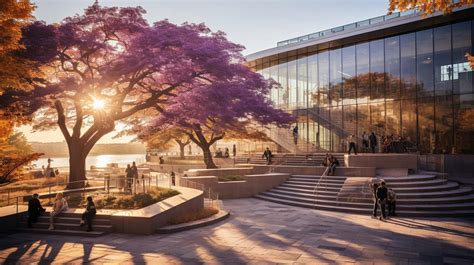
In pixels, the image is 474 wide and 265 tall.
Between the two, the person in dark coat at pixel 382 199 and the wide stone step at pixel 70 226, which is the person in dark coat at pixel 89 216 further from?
the person in dark coat at pixel 382 199

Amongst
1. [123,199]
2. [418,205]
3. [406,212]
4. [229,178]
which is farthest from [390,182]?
[123,199]

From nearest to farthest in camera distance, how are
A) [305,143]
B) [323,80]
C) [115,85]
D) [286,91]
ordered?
1. [115,85]
2. [305,143]
3. [323,80]
4. [286,91]

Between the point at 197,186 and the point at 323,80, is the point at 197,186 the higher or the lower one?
the lower one

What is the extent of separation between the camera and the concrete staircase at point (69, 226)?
527 inches

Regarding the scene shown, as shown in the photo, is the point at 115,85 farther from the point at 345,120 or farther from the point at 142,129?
the point at 345,120

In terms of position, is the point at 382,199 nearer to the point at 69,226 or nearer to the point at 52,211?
the point at 69,226

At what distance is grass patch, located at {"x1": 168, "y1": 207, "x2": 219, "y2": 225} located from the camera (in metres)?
14.3

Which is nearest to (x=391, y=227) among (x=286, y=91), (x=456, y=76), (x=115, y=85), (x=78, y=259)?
(x=78, y=259)

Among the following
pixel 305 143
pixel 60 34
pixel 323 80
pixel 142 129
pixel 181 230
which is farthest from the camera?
pixel 323 80

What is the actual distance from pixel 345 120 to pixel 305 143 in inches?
196

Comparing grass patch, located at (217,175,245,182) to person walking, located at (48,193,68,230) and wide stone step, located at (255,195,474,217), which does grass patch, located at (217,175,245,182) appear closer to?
wide stone step, located at (255,195,474,217)

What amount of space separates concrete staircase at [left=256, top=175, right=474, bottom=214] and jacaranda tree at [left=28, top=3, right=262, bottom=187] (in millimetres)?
8539

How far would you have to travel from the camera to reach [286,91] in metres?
43.8

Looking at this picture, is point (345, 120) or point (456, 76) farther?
point (345, 120)
